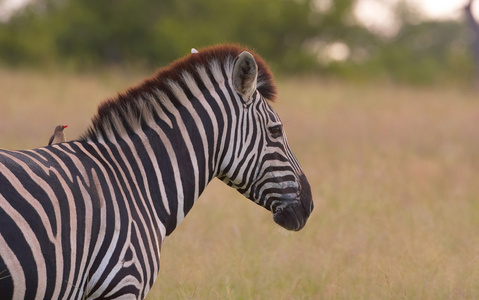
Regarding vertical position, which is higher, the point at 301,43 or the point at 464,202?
the point at 301,43

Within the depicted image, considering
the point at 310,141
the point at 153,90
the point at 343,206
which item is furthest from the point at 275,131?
the point at 310,141

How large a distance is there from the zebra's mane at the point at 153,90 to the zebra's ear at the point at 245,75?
129 mm

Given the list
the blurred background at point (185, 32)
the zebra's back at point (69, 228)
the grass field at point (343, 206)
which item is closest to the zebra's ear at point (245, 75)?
the zebra's back at point (69, 228)

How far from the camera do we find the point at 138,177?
3.47 metres

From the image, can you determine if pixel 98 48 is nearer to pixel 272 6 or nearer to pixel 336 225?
pixel 272 6

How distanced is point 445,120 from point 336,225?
8076 millimetres

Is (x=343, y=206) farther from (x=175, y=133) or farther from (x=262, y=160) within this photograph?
(x=175, y=133)

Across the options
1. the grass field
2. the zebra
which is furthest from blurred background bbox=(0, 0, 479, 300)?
the zebra

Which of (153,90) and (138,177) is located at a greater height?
(153,90)

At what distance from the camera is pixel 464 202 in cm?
870

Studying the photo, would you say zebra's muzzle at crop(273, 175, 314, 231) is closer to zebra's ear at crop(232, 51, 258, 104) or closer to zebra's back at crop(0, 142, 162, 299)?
zebra's ear at crop(232, 51, 258, 104)

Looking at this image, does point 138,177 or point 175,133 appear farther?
point 175,133

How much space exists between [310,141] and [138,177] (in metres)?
9.33

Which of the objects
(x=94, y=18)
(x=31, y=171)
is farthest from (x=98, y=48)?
(x=31, y=171)
